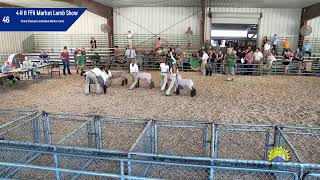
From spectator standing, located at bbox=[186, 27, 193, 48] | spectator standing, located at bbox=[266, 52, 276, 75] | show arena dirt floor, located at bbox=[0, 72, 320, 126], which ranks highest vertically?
spectator standing, located at bbox=[186, 27, 193, 48]

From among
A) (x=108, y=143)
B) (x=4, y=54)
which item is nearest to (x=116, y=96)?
(x=108, y=143)

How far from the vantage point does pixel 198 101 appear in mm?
9836

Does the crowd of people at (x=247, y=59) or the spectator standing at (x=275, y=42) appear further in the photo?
the spectator standing at (x=275, y=42)

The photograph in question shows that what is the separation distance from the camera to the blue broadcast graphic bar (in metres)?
8.03

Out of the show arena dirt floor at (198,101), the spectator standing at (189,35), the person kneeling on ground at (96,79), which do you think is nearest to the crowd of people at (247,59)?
the show arena dirt floor at (198,101)

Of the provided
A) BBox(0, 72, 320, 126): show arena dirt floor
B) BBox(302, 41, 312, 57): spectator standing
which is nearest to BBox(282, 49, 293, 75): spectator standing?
BBox(302, 41, 312, 57): spectator standing

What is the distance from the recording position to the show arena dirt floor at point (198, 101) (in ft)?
27.2

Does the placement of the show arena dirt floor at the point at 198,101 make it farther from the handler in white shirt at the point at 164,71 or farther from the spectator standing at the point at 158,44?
the spectator standing at the point at 158,44

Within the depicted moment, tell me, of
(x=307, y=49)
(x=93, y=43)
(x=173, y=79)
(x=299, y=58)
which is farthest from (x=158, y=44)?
(x=307, y=49)

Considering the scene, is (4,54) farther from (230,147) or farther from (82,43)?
(230,147)

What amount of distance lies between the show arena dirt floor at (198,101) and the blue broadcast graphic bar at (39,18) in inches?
101

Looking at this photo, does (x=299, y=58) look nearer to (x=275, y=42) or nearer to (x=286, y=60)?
(x=286, y=60)

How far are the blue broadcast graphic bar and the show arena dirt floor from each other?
2.57 metres

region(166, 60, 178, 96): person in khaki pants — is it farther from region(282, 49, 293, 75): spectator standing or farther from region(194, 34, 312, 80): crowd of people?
region(282, 49, 293, 75): spectator standing
